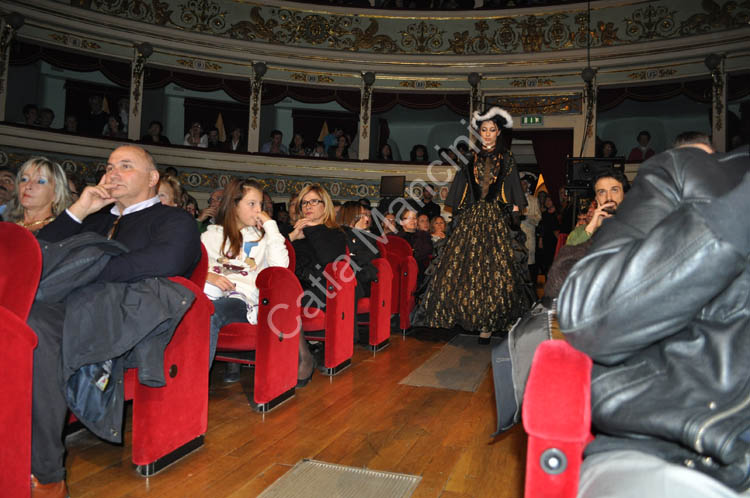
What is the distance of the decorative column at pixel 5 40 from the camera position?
27.8ft

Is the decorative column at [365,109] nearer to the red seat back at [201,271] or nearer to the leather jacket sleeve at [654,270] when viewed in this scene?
the red seat back at [201,271]

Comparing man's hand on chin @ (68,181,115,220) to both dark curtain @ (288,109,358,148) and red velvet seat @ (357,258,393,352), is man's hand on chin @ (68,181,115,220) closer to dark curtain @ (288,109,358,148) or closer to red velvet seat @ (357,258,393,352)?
red velvet seat @ (357,258,393,352)

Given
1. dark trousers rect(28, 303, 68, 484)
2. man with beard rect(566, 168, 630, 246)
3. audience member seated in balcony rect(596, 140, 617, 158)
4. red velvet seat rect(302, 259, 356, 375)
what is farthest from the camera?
audience member seated in balcony rect(596, 140, 617, 158)

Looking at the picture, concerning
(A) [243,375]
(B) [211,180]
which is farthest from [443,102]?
(A) [243,375]

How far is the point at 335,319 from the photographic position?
11.0ft

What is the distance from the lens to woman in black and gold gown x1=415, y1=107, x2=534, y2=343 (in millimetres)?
4297

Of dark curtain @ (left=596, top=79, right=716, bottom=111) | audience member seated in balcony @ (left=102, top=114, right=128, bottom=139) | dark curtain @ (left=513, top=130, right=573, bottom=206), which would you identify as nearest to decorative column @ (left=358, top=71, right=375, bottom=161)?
dark curtain @ (left=513, top=130, right=573, bottom=206)

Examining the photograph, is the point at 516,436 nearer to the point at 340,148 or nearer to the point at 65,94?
the point at 340,148

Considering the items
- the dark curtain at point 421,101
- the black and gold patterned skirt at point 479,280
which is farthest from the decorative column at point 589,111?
the black and gold patterned skirt at point 479,280

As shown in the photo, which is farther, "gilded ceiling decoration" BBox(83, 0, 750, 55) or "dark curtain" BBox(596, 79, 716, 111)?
"gilded ceiling decoration" BBox(83, 0, 750, 55)

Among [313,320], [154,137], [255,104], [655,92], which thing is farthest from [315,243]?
[655,92]

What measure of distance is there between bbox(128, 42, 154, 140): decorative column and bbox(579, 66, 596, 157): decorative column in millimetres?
7945

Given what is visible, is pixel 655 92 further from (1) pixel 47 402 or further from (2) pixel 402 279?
(1) pixel 47 402

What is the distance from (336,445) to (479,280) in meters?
2.30
